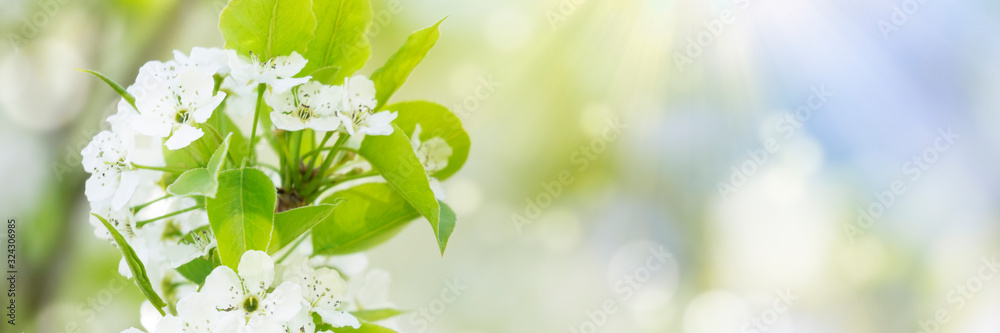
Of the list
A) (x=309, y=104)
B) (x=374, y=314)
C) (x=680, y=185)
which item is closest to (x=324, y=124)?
(x=309, y=104)

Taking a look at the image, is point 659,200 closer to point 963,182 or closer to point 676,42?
point 676,42

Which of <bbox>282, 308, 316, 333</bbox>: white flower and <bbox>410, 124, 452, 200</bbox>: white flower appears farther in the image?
<bbox>410, 124, 452, 200</bbox>: white flower

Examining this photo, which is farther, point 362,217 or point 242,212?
point 362,217

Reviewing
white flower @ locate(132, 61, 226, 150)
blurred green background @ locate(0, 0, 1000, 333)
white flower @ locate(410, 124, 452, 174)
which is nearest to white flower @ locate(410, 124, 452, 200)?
white flower @ locate(410, 124, 452, 174)

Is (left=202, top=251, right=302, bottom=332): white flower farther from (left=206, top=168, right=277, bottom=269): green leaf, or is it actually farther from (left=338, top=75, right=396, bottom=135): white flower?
(left=338, top=75, right=396, bottom=135): white flower

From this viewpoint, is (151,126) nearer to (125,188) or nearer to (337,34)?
(125,188)

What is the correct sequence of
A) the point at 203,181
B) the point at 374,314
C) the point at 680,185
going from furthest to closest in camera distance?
the point at 680,185 → the point at 374,314 → the point at 203,181

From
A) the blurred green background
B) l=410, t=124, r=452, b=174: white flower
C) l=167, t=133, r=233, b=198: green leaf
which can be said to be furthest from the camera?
the blurred green background
